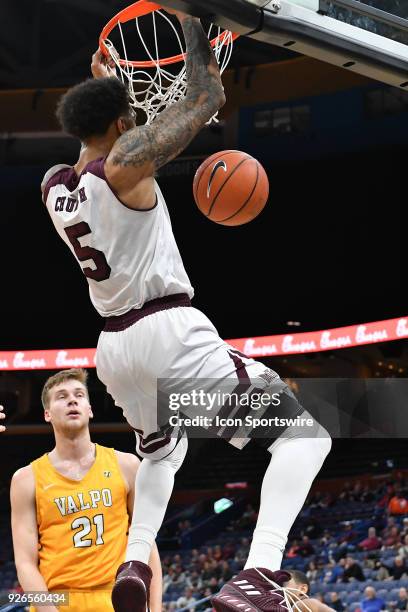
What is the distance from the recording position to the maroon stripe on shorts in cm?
331

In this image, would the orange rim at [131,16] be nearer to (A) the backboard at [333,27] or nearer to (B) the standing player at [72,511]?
(A) the backboard at [333,27]

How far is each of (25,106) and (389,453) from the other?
1064 cm

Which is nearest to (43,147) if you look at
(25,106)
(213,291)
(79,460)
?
(25,106)

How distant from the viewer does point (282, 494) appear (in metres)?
3.00

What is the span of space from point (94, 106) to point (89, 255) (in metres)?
0.56

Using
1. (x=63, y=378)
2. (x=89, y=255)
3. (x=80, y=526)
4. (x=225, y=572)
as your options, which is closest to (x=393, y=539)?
(x=225, y=572)

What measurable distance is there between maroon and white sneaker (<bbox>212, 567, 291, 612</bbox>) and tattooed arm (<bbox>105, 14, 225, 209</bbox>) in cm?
135

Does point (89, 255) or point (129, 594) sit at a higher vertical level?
point (89, 255)

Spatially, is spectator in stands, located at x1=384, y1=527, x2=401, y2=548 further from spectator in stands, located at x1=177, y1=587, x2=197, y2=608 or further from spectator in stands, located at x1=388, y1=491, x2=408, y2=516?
spectator in stands, located at x1=177, y1=587, x2=197, y2=608

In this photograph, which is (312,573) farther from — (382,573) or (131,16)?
(131,16)

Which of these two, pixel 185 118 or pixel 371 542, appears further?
pixel 371 542

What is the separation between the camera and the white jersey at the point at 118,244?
3.25m

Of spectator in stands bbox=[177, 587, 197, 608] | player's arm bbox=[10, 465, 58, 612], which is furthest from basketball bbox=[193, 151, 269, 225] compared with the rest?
spectator in stands bbox=[177, 587, 197, 608]

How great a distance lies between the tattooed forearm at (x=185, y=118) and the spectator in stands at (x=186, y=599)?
10922mm
